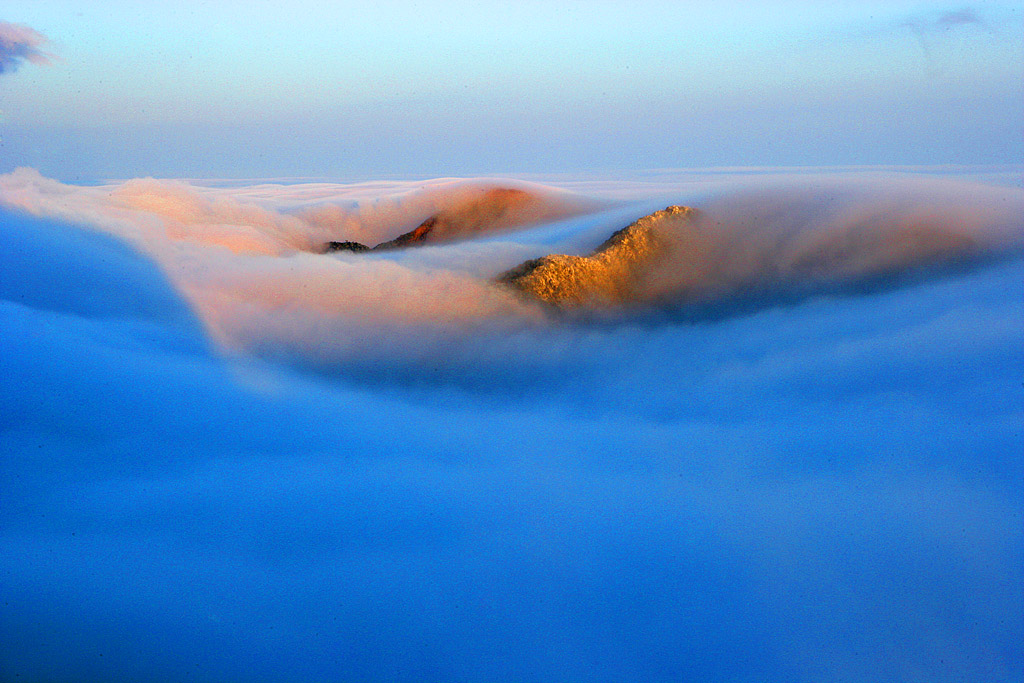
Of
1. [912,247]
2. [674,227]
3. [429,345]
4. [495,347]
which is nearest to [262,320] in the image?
[429,345]

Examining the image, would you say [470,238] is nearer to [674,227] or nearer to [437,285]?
[437,285]

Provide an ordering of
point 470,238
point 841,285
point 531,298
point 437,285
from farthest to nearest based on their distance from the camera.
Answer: point 470,238, point 437,285, point 841,285, point 531,298

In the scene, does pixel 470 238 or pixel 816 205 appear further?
pixel 470 238

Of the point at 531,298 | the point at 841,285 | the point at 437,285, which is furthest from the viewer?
the point at 437,285

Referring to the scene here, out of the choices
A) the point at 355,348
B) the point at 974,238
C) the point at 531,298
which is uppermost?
the point at 974,238

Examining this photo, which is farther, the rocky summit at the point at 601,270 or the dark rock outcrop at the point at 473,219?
the dark rock outcrop at the point at 473,219

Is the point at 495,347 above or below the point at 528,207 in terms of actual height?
below

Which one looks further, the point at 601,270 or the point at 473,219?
the point at 473,219

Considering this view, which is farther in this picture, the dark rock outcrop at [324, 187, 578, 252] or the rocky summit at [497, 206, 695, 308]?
the dark rock outcrop at [324, 187, 578, 252]
